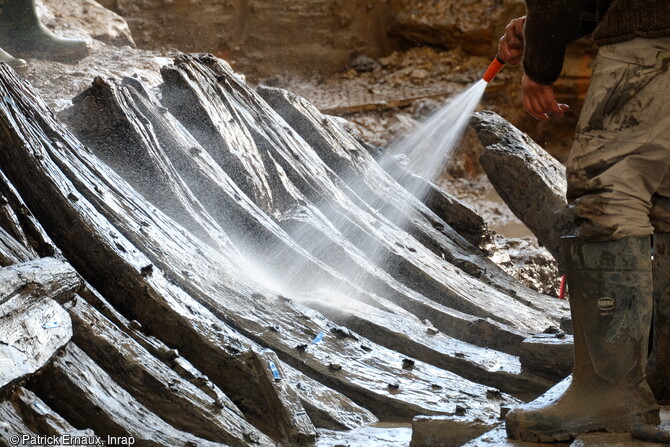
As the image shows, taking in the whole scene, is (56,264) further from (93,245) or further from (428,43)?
(428,43)

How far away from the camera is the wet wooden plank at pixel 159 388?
2.65 meters

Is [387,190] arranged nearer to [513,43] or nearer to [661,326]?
[513,43]

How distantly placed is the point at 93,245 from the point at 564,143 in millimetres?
9769

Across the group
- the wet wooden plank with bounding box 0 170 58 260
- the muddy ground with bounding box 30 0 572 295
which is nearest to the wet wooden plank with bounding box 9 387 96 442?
the wet wooden plank with bounding box 0 170 58 260

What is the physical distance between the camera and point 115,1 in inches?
440

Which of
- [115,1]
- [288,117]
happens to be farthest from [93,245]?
[115,1]

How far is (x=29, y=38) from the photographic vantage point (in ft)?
21.9

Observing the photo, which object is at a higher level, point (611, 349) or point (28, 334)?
point (611, 349)

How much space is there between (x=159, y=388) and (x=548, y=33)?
1.65 metres

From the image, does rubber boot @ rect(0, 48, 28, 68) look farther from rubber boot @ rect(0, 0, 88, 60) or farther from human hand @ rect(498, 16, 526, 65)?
human hand @ rect(498, 16, 526, 65)

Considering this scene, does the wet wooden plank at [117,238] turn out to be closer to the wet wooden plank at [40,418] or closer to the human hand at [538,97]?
the wet wooden plank at [40,418]

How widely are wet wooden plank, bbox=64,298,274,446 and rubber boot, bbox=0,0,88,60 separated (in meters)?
4.28

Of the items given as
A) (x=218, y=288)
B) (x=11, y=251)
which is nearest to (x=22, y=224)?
(x=11, y=251)

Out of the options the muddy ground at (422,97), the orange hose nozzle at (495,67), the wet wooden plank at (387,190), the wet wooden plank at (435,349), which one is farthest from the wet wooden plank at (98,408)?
the muddy ground at (422,97)
